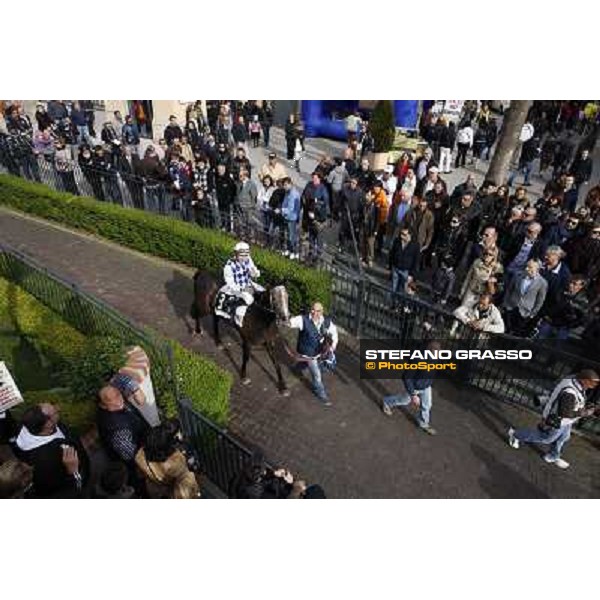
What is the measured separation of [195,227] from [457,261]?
5.92 meters

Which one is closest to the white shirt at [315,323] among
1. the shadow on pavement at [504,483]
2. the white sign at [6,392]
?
the shadow on pavement at [504,483]

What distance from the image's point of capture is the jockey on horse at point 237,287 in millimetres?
7996

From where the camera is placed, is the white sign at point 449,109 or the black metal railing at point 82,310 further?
the white sign at point 449,109

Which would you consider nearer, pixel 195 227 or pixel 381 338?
pixel 381 338

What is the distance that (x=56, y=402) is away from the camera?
6.23m

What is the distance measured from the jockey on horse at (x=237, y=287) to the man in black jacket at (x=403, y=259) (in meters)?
2.78

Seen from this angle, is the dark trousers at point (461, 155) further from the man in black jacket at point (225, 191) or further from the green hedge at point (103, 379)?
the green hedge at point (103, 379)

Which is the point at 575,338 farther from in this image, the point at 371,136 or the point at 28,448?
the point at 371,136

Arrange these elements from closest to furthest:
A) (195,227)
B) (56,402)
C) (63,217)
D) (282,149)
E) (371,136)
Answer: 1. (56,402)
2. (195,227)
3. (63,217)
4. (371,136)
5. (282,149)

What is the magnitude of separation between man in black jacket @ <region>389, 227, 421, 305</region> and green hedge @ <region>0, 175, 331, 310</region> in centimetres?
149

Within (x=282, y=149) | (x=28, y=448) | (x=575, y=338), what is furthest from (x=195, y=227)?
(x=282, y=149)

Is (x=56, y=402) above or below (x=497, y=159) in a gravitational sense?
below

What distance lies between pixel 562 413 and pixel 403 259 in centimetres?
421

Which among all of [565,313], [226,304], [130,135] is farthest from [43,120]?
[565,313]
